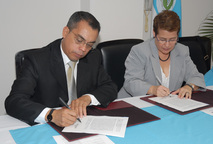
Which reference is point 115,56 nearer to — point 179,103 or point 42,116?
point 179,103

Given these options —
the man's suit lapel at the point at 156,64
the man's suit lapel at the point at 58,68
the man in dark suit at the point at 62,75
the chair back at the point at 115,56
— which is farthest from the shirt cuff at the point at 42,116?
the man's suit lapel at the point at 156,64

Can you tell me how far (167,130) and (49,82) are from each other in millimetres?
873

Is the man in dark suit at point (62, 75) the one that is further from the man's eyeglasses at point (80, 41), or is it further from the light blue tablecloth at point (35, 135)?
the light blue tablecloth at point (35, 135)

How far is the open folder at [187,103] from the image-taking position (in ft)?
4.51

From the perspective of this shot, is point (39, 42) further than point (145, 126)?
Yes

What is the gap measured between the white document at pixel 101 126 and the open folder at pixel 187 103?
0.37m

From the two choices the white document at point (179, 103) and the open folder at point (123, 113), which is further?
the white document at point (179, 103)

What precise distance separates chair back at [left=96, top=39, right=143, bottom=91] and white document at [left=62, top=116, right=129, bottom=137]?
1.02m

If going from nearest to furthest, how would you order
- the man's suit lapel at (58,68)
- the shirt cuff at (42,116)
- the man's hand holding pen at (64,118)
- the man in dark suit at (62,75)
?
the man's hand holding pen at (64,118), the shirt cuff at (42,116), the man in dark suit at (62,75), the man's suit lapel at (58,68)

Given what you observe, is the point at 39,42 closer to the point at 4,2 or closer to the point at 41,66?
the point at 4,2

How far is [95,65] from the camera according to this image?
1.79 m

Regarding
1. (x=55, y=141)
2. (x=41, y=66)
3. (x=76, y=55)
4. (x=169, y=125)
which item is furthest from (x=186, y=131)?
(x=41, y=66)

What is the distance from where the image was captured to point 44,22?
9.04ft

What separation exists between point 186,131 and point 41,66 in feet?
3.32
